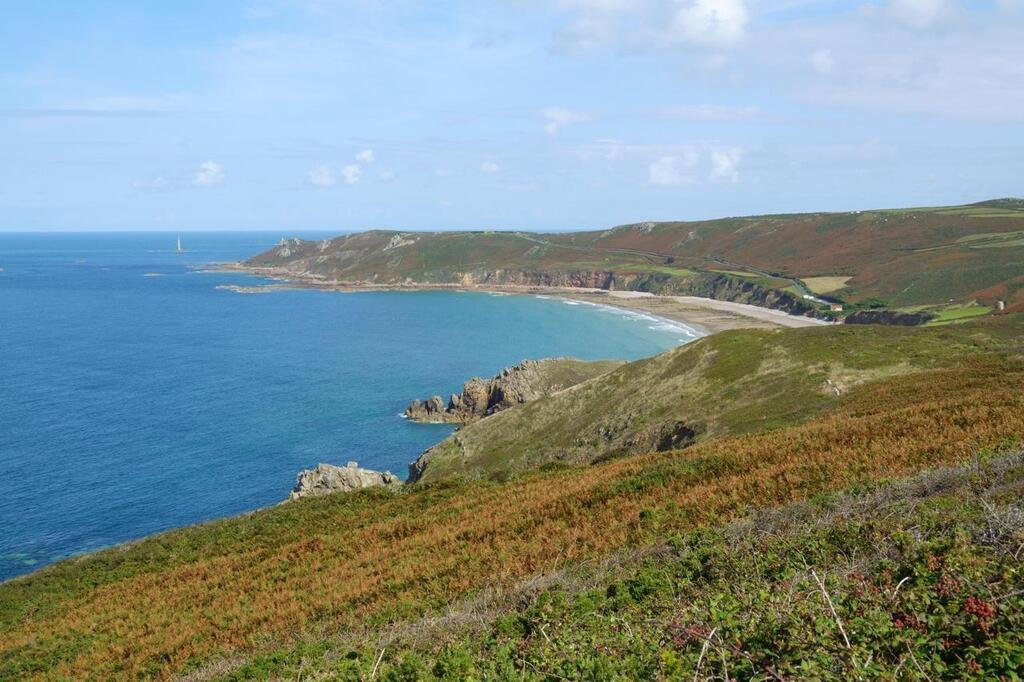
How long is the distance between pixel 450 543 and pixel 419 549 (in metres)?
1.06

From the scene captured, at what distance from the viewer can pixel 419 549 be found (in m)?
21.6

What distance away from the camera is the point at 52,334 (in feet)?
472

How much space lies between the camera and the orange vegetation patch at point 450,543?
17.5m

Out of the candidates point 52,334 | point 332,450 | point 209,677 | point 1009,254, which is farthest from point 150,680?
point 1009,254

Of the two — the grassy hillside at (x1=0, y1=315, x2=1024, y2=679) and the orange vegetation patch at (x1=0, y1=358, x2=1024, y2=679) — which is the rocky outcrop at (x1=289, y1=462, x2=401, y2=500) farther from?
the orange vegetation patch at (x1=0, y1=358, x2=1024, y2=679)

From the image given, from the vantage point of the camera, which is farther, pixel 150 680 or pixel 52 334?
pixel 52 334

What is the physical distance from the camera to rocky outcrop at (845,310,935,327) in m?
126

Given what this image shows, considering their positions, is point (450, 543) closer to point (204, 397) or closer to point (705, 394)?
point (705, 394)

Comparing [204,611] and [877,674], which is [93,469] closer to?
[204,611]

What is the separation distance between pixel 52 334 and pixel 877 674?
172 m

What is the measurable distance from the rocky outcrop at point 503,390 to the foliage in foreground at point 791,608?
72.2 m

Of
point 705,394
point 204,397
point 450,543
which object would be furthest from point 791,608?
point 204,397

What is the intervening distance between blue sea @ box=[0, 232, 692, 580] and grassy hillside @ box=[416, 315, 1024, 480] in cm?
1911

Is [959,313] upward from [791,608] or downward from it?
downward
